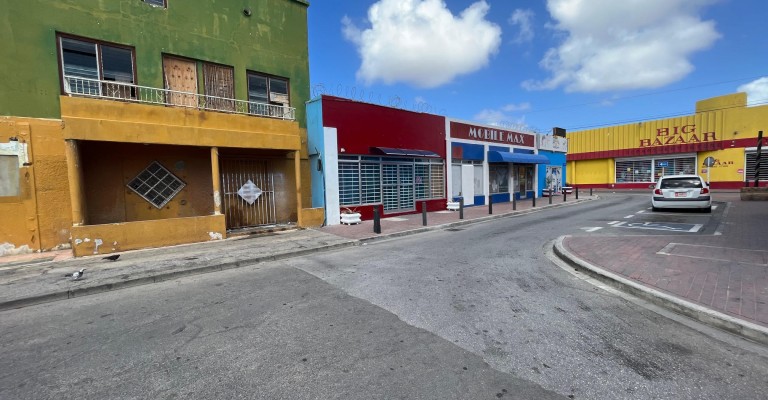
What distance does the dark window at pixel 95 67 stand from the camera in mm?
9336

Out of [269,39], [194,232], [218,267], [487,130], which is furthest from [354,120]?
[487,130]

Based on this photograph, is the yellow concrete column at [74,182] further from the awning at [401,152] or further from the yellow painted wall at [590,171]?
the yellow painted wall at [590,171]

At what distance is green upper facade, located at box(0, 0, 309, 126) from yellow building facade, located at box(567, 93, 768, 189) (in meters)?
31.1

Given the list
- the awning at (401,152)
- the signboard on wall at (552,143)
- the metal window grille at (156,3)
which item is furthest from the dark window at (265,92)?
the signboard on wall at (552,143)

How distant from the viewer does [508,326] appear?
13.7ft

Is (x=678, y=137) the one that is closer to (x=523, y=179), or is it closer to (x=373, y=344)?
(x=523, y=179)

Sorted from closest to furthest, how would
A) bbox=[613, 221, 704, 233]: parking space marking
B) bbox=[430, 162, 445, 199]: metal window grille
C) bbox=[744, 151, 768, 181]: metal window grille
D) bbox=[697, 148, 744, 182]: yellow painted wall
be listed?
bbox=[613, 221, 704, 233]: parking space marking, bbox=[430, 162, 445, 199]: metal window grille, bbox=[744, 151, 768, 181]: metal window grille, bbox=[697, 148, 744, 182]: yellow painted wall

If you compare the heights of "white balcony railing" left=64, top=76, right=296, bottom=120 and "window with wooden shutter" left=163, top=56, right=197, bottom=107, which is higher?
"window with wooden shutter" left=163, top=56, right=197, bottom=107

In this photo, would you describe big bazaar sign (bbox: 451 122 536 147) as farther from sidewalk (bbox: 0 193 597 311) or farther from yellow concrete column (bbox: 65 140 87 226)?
yellow concrete column (bbox: 65 140 87 226)

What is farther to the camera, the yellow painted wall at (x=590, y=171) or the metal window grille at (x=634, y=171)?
the yellow painted wall at (x=590, y=171)

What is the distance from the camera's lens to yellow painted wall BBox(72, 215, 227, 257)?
27.8 ft

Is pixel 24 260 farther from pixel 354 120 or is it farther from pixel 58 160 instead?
pixel 354 120

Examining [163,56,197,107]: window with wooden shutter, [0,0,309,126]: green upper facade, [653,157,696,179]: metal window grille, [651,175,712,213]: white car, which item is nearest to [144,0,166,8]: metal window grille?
[0,0,309,126]: green upper facade

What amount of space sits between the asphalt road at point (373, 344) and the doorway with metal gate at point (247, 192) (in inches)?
242
